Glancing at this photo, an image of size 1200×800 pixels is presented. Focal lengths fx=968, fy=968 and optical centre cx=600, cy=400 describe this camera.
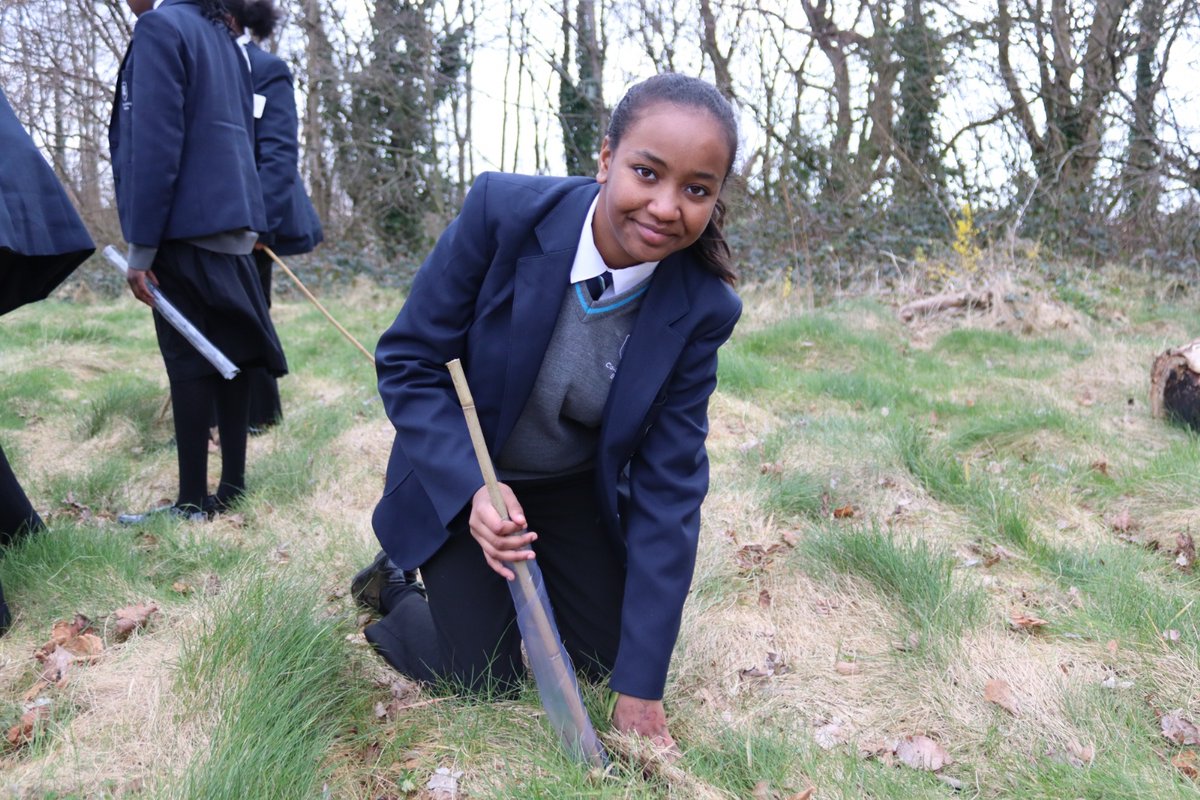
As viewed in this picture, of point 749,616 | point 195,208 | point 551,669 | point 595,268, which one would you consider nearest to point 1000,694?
point 749,616

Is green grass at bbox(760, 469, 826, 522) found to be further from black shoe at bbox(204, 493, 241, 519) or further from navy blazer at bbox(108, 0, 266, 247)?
navy blazer at bbox(108, 0, 266, 247)

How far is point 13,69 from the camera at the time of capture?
Result: 1109 cm

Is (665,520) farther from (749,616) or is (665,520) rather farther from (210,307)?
(210,307)

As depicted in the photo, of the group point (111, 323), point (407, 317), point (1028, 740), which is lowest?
point (111, 323)

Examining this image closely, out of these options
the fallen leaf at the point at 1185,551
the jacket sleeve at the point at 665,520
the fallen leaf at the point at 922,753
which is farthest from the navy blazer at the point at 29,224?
the fallen leaf at the point at 1185,551

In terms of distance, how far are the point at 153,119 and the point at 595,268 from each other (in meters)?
1.95

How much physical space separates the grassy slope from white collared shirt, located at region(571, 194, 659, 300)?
966 millimetres

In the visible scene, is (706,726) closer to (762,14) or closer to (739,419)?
(739,419)

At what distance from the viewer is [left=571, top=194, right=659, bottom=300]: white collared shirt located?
209cm

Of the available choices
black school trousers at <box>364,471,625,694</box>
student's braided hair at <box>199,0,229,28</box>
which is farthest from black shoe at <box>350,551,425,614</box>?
student's braided hair at <box>199,0,229,28</box>

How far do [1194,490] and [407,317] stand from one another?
2983 millimetres

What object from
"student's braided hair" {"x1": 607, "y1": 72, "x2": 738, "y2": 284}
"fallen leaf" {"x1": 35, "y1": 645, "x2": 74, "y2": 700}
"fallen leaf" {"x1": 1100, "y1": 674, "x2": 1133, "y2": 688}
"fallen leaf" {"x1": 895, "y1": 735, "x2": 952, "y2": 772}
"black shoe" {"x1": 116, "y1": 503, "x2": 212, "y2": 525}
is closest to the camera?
"student's braided hair" {"x1": 607, "y1": 72, "x2": 738, "y2": 284}

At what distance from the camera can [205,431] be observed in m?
3.55

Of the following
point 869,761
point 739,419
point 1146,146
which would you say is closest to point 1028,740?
point 869,761
